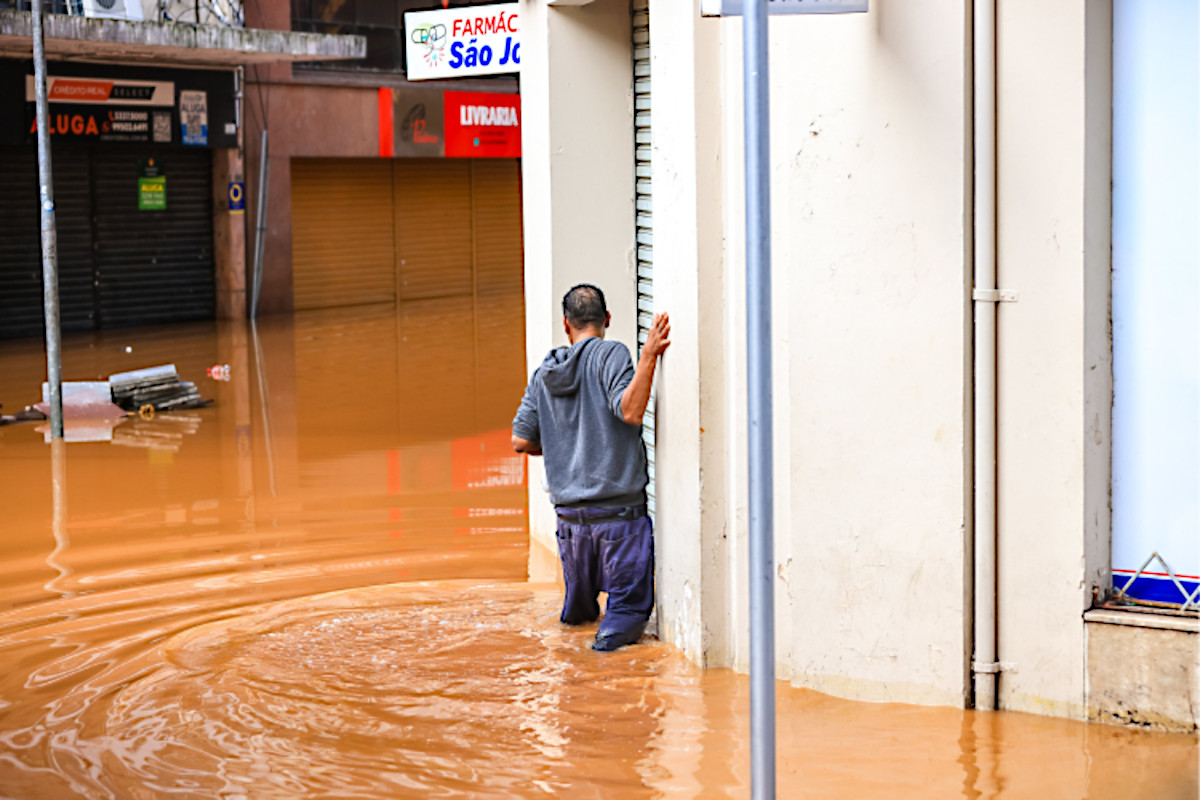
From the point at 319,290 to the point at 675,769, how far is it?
19.7 m

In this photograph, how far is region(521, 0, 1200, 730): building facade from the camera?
15.5 feet

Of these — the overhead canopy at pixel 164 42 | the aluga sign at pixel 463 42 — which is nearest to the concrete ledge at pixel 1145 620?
the aluga sign at pixel 463 42

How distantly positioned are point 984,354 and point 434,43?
5.19 metres

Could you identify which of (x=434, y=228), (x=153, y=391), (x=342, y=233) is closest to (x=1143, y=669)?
(x=153, y=391)

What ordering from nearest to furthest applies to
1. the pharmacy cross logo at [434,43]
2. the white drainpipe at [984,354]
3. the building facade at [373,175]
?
the white drainpipe at [984,354] < the pharmacy cross logo at [434,43] < the building facade at [373,175]

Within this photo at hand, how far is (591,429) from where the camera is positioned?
5980 mm

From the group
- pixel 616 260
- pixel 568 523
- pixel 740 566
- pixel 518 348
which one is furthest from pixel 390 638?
pixel 518 348

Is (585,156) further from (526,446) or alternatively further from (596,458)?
(596,458)

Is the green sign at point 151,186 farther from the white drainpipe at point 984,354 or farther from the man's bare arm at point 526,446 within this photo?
Result: the white drainpipe at point 984,354

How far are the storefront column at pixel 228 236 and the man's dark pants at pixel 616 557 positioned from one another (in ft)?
54.8

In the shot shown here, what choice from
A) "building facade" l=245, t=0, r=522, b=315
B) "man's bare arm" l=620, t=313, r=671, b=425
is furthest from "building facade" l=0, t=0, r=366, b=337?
"man's bare arm" l=620, t=313, r=671, b=425

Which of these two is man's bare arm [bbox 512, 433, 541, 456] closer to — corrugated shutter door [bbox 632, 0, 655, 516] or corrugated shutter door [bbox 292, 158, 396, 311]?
corrugated shutter door [bbox 632, 0, 655, 516]

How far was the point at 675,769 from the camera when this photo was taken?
4727 mm

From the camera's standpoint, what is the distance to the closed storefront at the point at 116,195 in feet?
63.5
